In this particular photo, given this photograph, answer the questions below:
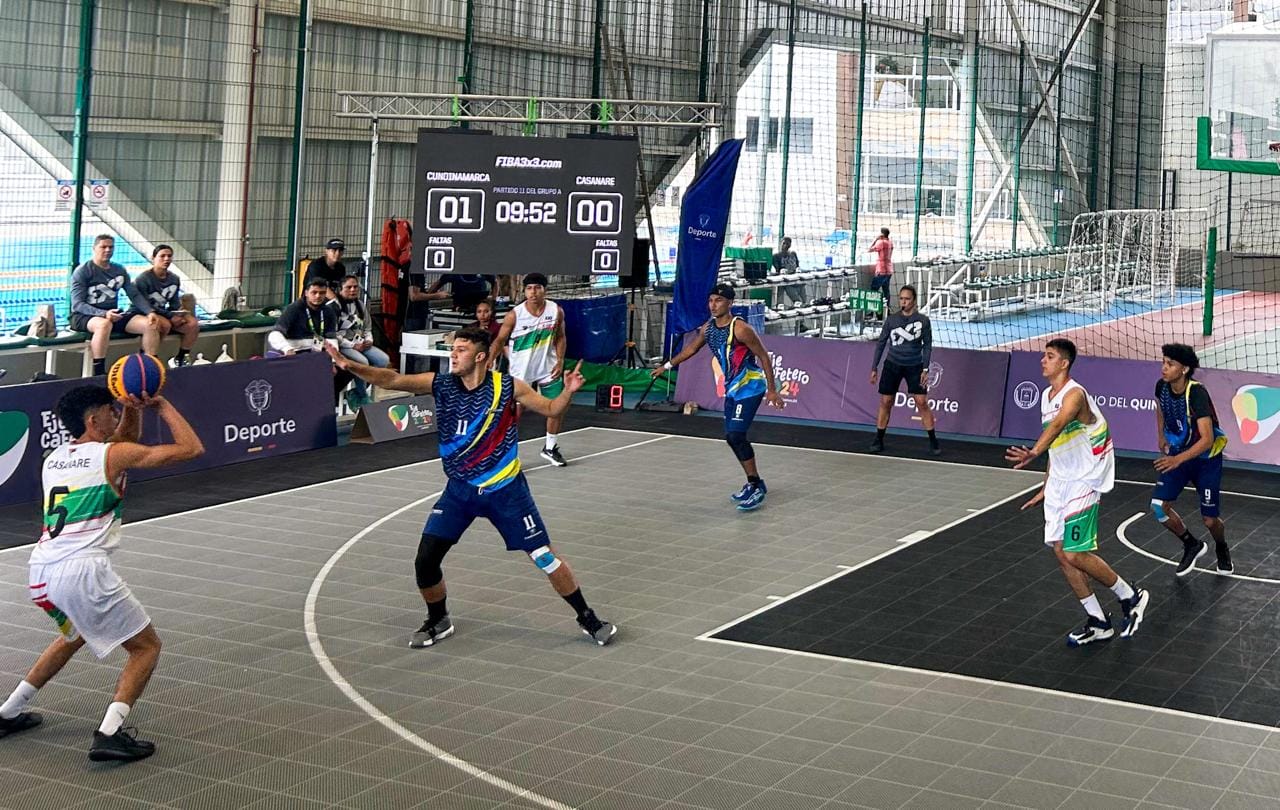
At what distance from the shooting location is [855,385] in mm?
20344

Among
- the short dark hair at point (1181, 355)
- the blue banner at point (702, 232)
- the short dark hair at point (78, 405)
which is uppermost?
the blue banner at point (702, 232)

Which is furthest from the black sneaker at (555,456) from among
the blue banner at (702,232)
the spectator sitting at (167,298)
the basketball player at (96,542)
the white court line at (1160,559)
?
the basketball player at (96,542)

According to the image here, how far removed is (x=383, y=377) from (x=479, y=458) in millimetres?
820

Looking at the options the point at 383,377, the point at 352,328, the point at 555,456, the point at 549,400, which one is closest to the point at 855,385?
the point at 555,456

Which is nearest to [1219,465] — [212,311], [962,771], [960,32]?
[962,771]

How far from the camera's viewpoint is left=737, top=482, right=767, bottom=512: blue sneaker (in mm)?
14867

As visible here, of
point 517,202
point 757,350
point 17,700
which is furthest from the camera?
point 517,202

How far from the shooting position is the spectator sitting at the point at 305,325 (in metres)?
17.5

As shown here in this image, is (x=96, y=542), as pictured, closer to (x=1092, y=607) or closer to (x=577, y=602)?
(x=577, y=602)

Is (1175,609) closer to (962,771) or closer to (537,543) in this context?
(962,771)

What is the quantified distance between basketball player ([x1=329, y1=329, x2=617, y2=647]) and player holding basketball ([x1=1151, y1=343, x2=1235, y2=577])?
4.95 m

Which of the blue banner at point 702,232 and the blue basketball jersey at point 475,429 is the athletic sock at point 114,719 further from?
the blue banner at point 702,232

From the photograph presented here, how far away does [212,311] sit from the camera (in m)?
21.2

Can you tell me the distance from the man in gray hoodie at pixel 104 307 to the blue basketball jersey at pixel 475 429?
25.8ft
